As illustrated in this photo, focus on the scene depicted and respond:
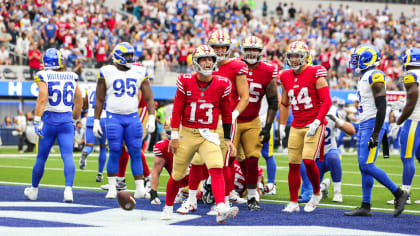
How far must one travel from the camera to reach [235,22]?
28.0 m

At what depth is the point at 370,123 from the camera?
23.8ft

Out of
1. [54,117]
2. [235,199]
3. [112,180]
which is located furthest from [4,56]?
[235,199]

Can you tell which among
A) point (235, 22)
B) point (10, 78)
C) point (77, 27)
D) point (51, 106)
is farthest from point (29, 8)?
point (51, 106)

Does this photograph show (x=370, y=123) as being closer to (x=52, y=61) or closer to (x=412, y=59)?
(x=412, y=59)

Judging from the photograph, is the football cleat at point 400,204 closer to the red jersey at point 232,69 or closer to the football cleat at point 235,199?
the football cleat at point 235,199

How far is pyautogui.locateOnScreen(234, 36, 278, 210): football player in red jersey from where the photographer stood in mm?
7680

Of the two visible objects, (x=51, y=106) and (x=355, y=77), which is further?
(x=355, y=77)

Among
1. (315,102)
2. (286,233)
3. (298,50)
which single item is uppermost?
(298,50)

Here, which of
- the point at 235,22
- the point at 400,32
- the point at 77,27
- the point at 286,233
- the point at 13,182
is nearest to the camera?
the point at 286,233

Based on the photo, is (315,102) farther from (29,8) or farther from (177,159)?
(29,8)

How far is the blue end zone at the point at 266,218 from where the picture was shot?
247 inches

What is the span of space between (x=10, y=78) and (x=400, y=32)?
19.2 metres

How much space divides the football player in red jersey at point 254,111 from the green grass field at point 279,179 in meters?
0.94

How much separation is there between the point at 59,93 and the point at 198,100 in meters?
2.46
